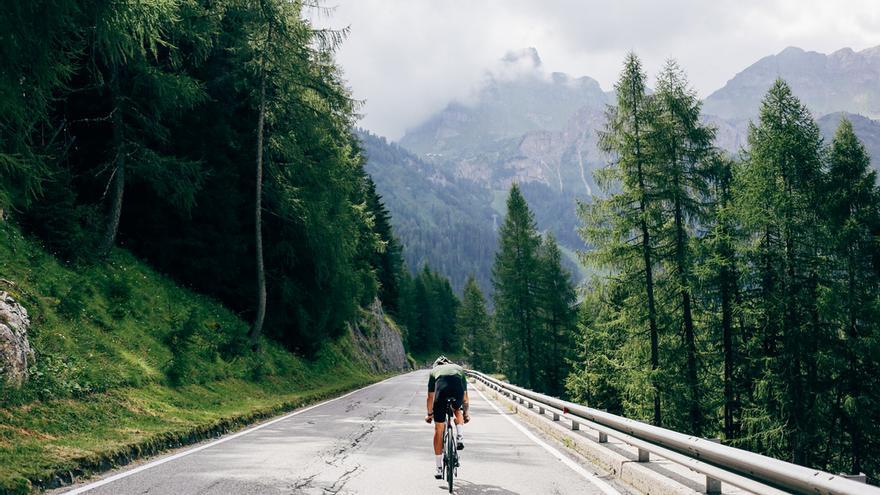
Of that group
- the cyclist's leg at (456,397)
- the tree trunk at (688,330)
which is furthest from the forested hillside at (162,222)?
the tree trunk at (688,330)

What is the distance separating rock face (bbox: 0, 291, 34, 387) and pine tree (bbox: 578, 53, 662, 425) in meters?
17.7

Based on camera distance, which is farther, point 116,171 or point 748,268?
point 748,268

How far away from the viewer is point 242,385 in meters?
18.3

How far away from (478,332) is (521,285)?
48820 millimetres

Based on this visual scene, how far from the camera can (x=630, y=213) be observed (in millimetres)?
20953

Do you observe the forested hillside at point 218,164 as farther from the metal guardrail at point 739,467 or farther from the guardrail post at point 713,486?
the guardrail post at point 713,486

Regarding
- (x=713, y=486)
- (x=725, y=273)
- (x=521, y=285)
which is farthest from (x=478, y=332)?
(x=713, y=486)

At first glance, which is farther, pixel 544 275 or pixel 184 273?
pixel 544 275

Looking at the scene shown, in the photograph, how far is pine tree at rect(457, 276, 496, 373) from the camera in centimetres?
8485

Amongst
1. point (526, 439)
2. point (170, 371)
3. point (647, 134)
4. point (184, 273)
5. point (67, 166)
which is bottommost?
point (526, 439)

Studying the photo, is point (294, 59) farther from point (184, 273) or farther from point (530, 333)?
point (530, 333)

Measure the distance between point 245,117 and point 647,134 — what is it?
16739 mm

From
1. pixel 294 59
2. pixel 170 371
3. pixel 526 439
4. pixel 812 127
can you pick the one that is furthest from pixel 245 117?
pixel 812 127

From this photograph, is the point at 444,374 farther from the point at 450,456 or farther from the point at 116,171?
the point at 116,171
